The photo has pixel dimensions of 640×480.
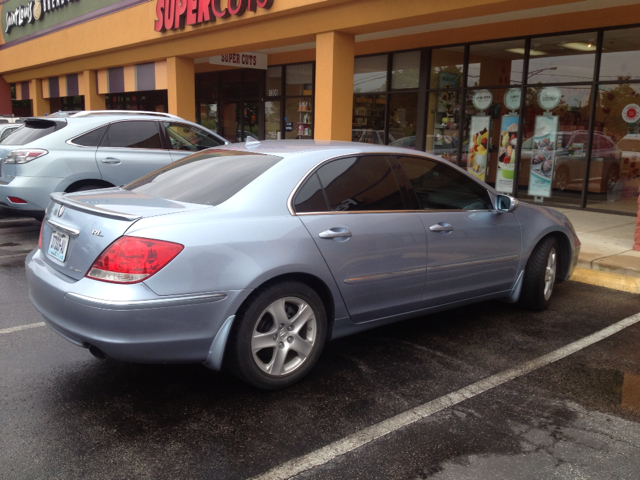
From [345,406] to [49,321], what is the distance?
1836 mm

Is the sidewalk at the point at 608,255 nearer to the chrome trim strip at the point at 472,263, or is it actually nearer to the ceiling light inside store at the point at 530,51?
the chrome trim strip at the point at 472,263

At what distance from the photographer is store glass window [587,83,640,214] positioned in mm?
10477

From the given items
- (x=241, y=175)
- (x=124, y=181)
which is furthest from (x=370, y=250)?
(x=124, y=181)

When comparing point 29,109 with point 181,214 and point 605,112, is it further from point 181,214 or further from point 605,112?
point 181,214

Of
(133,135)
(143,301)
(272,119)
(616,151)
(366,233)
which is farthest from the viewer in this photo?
(272,119)

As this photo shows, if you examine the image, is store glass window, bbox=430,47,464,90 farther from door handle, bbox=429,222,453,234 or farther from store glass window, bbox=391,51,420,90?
door handle, bbox=429,222,453,234

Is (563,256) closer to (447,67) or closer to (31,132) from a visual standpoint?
(31,132)

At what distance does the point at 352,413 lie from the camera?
338cm

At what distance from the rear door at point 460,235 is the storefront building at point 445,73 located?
5.19 m

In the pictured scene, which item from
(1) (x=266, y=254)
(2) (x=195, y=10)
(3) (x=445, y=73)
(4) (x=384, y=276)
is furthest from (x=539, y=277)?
(2) (x=195, y=10)

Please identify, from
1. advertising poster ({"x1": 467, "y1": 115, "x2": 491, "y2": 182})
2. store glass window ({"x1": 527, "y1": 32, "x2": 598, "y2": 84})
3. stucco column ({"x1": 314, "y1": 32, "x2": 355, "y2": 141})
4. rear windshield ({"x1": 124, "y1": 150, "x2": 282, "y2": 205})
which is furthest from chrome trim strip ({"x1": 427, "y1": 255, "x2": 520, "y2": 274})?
advertising poster ({"x1": 467, "y1": 115, "x2": 491, "y2": 182})

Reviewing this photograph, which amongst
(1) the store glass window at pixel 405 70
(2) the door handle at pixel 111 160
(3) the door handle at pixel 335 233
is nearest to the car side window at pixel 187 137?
(2) the door handle at pixel 111 160

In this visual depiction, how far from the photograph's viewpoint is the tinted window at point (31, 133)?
25.8 feet

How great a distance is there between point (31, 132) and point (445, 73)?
8.58 m
